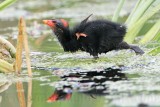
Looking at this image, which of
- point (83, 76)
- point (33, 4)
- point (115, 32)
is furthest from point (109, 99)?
point (33, 4)

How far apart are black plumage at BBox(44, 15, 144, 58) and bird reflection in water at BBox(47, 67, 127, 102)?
51 cm

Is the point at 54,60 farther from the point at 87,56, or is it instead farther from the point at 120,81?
the point at 120,81

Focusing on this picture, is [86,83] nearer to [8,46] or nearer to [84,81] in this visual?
[84,81]

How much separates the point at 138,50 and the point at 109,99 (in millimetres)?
1764

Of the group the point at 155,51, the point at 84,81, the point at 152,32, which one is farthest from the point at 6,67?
the point at 152,32

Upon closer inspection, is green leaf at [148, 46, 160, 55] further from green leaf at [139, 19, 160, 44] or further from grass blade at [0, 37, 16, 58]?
grass blade at [0, 37, 16, 58]

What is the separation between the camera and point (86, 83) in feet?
14.1

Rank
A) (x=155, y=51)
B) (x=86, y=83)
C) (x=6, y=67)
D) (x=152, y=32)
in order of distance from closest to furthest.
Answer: (x=86, y=83) → (x=6, y=67) → (x=155, y=51) → (x=152, y=32)

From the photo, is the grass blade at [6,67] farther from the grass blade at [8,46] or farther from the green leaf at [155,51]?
the green leaf at [155,51]

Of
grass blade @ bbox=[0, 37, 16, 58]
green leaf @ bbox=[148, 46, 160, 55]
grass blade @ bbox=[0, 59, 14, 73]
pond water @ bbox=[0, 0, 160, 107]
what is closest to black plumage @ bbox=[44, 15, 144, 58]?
pond water @ bbox=[0, 0, 160, 107]

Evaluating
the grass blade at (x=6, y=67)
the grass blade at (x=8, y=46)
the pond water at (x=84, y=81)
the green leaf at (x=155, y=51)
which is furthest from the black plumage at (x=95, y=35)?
the grass blade at (x=6, y=67)

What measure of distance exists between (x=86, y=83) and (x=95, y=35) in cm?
105

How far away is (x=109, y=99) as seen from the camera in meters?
3.71

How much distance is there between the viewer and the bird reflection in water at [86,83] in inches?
158
